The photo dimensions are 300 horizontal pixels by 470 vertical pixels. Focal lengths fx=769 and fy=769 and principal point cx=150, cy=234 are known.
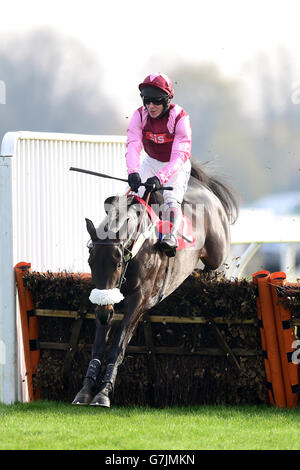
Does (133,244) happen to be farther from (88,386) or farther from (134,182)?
(88,386)

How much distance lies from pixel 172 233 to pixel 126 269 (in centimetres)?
43

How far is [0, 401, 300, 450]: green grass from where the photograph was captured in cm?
384

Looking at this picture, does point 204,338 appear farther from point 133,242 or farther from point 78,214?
point 78,214

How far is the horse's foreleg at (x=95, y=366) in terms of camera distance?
4152 millimetres

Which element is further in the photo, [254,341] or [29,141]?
[29,141]

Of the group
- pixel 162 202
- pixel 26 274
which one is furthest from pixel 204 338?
pixel 26 274

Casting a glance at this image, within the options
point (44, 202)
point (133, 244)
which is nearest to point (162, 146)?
point (133, 244)

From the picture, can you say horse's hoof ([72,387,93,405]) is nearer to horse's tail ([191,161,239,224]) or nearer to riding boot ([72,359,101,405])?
riding boot ([72,359,101,405])

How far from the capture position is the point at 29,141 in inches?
224

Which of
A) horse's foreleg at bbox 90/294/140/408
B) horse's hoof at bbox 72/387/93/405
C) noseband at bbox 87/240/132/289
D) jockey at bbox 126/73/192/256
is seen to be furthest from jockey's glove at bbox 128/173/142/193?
horse's hoof at bbox 72/387/93/405

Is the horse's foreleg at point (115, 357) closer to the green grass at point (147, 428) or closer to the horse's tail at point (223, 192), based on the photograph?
the green grass at point (147, 428)

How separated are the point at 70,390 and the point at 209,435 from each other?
140cm

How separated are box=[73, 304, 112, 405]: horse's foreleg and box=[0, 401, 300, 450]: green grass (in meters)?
0.18

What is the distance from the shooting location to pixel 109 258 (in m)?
4.25
